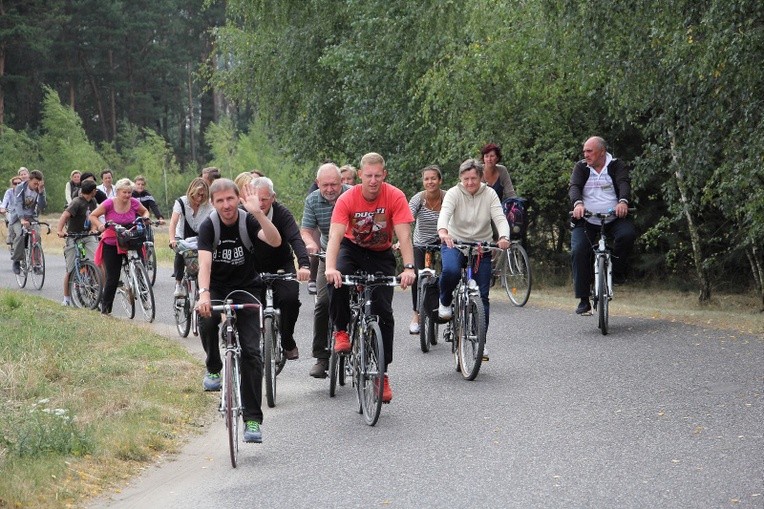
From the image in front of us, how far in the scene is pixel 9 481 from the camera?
7.22 m

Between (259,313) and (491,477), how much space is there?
2028 millimetres

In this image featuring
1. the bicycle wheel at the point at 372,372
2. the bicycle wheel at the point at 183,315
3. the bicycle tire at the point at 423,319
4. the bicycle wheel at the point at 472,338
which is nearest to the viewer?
the bicycle wheel at the point at 372,372

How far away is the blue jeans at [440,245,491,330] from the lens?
1167cm

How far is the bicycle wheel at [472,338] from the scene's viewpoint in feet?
34.9

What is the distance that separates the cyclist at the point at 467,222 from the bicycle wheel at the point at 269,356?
6.65 feet

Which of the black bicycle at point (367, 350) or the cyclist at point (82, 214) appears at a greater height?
the cyclist at point (82, 214)

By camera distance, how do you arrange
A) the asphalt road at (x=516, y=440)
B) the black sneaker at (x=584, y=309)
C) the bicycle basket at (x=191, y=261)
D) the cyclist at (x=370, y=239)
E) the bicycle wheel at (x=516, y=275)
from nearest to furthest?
the asphalt road at (x=516, y=440) → the cyclist at (x=370, y=239) → the black sneaker at (x=584, y=309) → the bicycle basket at (x=191, y=261) → the bicycle wheel at (x=516, y=275)

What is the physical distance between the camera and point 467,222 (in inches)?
466

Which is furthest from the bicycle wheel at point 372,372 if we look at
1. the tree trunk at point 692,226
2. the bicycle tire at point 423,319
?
the tree trunk at point 692,226

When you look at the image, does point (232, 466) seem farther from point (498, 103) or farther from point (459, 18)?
point (459, 18)

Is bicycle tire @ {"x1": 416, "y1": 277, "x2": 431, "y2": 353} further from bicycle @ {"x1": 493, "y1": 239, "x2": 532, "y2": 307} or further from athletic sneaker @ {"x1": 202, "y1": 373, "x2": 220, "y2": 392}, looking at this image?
bicycle @ {"x1": 493, "y1": 239, "x2": 532, "y2": 307}

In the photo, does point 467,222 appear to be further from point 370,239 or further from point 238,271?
point 238,271

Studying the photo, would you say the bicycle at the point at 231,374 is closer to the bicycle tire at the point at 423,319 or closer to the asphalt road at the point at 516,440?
the asphalt road at the point at 516,440

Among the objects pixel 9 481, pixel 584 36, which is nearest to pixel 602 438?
pixel 9 481
